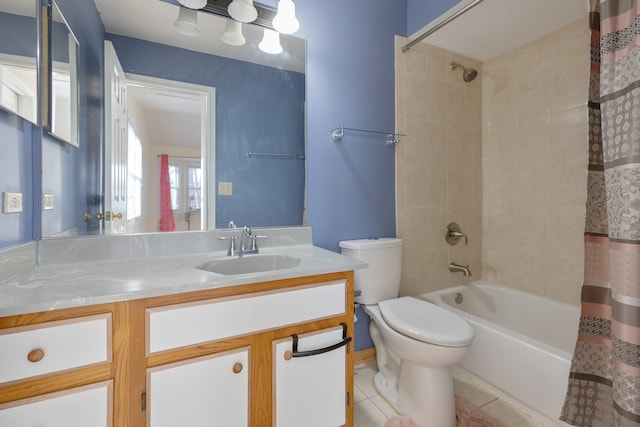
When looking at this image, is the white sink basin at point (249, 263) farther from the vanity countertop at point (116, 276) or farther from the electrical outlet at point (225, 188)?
the electrical outlet at point (225, 188)

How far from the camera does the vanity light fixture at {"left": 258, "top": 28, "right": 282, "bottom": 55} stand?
63.9 inches

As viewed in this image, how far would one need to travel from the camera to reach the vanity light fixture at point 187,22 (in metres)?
1.42

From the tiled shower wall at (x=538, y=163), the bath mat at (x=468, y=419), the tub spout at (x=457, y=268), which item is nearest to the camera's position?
the bath mat at (x=468, y=419)

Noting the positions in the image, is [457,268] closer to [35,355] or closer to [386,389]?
[386,389]

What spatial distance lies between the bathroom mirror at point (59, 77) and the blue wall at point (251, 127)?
27 centimetres

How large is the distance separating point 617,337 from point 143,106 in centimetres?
197

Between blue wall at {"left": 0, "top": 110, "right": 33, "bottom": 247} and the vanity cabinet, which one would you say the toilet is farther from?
blue wall at {"left": 0, "top": 110, "right": 33, "bottom": 247}

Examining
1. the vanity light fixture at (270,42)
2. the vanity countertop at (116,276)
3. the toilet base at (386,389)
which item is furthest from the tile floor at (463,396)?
the vanity light fixture at (270,42)

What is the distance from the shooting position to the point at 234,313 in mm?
998

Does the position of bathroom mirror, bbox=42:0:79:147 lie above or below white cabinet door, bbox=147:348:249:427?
above

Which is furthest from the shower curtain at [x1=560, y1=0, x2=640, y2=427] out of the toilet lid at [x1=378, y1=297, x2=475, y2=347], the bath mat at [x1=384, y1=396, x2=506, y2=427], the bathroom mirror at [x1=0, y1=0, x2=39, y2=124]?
the bathroom mirror at [x1=0, y1=0, x2=39, y2=124]

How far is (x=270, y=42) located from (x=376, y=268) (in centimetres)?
146

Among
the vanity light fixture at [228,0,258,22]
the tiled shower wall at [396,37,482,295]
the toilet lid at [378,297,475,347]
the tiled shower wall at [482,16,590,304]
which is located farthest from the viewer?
the tiled shower wall at [396,37,482,295]

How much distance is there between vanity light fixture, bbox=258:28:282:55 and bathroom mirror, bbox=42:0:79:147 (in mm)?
860
